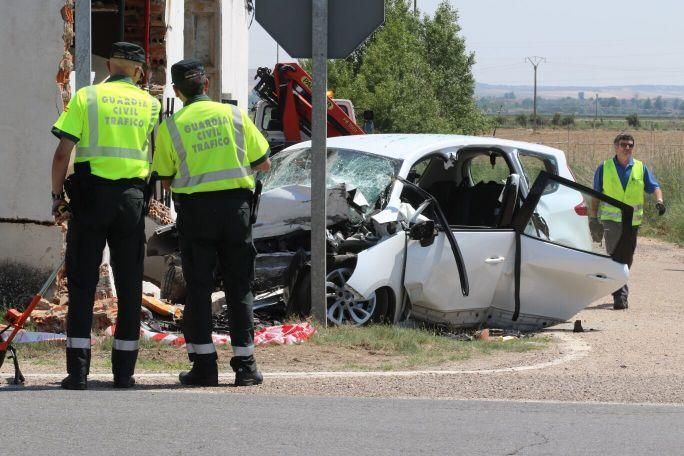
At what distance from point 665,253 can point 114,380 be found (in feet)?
43.5

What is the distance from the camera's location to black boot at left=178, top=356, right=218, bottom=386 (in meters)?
7.62

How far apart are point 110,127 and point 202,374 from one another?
1557 millimetres

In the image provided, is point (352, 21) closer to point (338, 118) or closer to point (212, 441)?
point (212, 441)

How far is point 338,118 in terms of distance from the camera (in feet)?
84.3

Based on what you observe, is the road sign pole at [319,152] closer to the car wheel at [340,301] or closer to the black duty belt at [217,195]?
the car wheel at [340,301]

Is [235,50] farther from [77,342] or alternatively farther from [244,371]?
[77,342]

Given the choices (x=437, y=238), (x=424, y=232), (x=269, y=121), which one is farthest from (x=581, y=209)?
(x=269, y=121)

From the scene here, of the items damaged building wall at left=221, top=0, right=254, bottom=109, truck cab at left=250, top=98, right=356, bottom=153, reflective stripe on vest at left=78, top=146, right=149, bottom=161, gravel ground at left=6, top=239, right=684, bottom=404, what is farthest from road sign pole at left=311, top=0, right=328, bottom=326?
truck cab at left=250, top=98, right=356, bottom=153

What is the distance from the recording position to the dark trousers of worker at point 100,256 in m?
7.38

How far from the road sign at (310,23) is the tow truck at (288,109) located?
15109 millimetres

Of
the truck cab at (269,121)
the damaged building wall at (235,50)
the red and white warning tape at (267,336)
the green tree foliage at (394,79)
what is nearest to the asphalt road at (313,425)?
the red and white warning tape at (267,336)

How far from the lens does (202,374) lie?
762 centimetres

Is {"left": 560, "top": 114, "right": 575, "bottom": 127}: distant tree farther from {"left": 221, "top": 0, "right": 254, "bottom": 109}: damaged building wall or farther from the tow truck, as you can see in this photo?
{"left": 221, "top": 0, "right": 254, "bottom": 109}: damaged building wall

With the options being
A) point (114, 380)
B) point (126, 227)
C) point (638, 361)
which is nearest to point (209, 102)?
point (126, 227)
